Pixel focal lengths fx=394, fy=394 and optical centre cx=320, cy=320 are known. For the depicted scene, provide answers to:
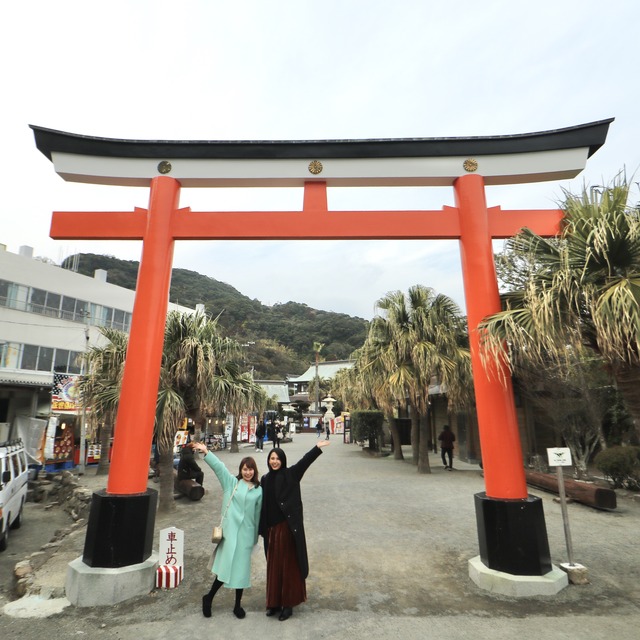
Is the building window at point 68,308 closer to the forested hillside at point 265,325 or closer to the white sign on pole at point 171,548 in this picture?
the white sign on pole at point 171,548

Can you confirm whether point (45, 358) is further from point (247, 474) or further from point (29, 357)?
point (247, 474)

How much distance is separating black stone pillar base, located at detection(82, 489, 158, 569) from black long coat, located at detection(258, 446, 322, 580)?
5.59 ft

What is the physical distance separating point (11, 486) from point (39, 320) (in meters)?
18.3

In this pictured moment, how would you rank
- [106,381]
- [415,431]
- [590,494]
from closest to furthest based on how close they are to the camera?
[590,494] → [106,381] → [415,431]

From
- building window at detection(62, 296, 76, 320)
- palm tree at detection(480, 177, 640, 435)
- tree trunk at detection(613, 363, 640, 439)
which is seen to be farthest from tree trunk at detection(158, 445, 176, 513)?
building window at detection(62, 296, 76, 320)

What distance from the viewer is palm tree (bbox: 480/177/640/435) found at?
3848mm

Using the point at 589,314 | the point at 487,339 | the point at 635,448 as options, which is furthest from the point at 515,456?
the point at 635,448

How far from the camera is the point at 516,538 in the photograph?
4.52m

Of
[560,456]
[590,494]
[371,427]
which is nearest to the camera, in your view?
[560,456]

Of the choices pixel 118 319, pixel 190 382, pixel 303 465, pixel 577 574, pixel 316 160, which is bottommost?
pixel 577 574

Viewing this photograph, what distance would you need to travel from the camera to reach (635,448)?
955 cm

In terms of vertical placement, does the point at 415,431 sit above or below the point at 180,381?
below

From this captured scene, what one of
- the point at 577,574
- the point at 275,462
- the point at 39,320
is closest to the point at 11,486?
the point at 275,462

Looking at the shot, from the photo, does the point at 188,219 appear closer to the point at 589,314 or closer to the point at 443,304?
the point at 589,314
